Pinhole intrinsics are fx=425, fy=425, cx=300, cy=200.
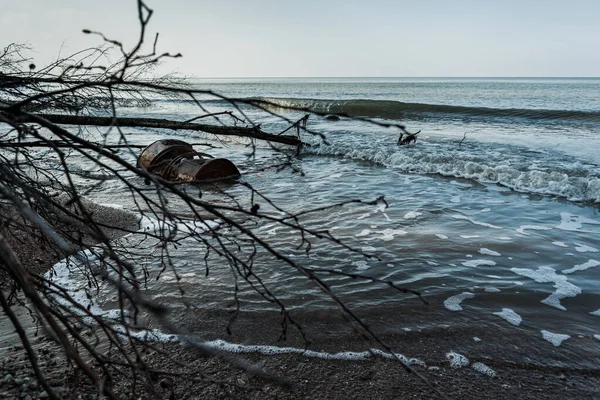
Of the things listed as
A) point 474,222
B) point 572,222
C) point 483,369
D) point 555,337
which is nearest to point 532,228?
point 474,222

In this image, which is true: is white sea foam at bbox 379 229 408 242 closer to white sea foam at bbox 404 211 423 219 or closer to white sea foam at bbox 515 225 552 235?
white sea foam at bbox 404 211 423 219

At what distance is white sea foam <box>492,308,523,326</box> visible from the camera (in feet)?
13.1

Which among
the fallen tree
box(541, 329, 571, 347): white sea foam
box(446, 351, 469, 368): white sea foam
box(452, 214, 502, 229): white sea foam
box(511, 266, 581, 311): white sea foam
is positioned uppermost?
the fallen tree

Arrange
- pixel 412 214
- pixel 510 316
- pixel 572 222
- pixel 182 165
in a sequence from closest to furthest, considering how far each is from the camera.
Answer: pixel 510 316, pixel 572 222, pixel 412 214, pixel 182 165

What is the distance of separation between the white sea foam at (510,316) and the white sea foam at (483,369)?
840 millimetres

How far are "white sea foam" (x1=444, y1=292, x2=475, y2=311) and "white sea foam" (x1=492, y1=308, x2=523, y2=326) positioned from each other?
35cm

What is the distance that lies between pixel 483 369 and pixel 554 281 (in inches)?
86.0

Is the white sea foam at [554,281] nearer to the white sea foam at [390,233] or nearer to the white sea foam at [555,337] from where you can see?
the white sea foam at [555,337]

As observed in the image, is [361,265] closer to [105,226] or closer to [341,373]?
[341,373]

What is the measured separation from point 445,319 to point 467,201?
506 cm

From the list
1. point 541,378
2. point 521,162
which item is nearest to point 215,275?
point 541,378

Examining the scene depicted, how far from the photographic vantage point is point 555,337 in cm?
373

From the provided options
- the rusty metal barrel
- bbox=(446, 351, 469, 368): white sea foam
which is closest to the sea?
bbox=(446, 351, 469, 368): white sea foam

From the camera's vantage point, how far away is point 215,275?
4977 millimetres
